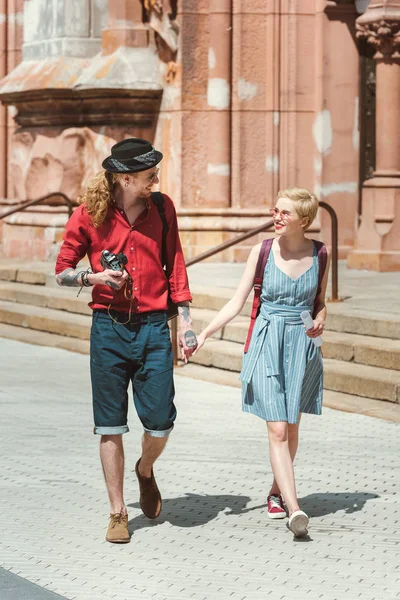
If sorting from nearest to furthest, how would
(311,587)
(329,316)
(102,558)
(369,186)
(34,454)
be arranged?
(311,587)
(102,558)
(34,454)
(329,316)
(369,186)

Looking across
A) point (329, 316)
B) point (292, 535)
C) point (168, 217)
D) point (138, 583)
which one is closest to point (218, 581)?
point (138, 583)

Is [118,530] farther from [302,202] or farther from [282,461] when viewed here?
[302,202]

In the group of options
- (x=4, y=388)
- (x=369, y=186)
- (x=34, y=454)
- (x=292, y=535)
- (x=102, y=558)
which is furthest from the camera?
(x=369, y=186)

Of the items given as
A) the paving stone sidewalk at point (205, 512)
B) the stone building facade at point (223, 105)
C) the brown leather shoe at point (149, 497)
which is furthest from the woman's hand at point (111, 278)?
the stone building facade at point (223, 105)

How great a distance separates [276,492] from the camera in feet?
22.6

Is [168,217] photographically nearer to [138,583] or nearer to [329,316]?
[138,583]

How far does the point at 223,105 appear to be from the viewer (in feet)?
55.2

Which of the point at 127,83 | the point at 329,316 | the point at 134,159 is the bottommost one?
the point at 329,316

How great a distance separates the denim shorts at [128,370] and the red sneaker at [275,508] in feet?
2.16

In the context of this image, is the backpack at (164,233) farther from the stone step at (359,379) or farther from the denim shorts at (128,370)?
the stone step at (359,379)

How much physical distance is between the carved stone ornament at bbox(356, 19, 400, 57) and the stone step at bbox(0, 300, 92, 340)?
4.09 m

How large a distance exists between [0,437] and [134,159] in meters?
2.96

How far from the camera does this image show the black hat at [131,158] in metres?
6.45

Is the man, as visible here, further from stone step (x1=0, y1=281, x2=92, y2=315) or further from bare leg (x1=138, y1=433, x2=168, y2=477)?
stone step (x1=0, y1=281, x2=92, y2=315)
